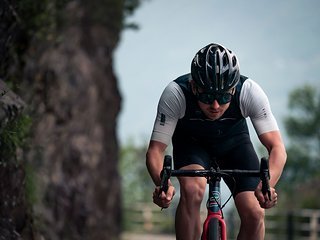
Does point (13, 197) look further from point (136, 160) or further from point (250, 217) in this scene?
point (136, 160)

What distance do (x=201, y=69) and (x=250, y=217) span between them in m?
1.24

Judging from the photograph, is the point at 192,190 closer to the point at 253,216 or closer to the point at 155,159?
the point at 155,159

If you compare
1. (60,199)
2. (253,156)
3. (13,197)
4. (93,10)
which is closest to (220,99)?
(253,156)

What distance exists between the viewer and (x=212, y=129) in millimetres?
7367

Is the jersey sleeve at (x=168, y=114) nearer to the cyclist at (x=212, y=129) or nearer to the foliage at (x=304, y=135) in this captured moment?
the cyclist at (x=212, y=129)

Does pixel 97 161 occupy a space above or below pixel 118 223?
above

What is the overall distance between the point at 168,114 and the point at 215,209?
2.97ft

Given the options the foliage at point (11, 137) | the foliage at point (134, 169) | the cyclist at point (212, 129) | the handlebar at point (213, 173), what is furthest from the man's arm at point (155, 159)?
the foliage at point (134, 169)

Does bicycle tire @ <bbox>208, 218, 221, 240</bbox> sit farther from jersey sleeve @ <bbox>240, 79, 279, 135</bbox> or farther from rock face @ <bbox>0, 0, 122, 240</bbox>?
rock face @ <bbox>0, 0, 122, 240</bbox>

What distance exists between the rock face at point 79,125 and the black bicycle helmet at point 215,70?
6.34 metres

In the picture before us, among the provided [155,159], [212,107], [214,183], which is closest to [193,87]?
[212,107]

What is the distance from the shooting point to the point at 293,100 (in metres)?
89.9

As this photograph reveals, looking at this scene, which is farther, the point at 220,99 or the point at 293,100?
the point at 293,100

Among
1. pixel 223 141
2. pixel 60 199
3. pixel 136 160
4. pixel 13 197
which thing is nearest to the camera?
pixel 223 141
